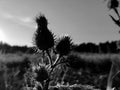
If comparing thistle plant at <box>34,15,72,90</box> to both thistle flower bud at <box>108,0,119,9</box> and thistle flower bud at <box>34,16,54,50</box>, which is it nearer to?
thistle flower bud at <box>34,16,54,50</box>

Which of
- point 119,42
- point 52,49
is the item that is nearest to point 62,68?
point 52,49

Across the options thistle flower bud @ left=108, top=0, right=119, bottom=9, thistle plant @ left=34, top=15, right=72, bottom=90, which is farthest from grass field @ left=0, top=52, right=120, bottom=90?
thistle flower bud @ left=108, top=0, right=119, bottom=9

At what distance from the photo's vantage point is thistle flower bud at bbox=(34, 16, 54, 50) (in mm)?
3619

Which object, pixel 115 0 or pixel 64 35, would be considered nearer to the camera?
pixel 64 35

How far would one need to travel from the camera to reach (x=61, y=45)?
3.67m

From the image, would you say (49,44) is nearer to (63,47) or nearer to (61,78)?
(63,47)

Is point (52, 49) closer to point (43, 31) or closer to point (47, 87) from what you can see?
point (43, 31)

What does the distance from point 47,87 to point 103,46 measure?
36480mm

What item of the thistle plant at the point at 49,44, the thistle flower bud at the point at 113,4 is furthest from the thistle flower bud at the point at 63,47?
the thistle flower bud at the point at 113,4

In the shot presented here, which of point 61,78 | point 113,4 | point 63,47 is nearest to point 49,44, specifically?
point 63,47

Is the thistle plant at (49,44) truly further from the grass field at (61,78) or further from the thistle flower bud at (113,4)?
the thistle flower bud at (113,4)

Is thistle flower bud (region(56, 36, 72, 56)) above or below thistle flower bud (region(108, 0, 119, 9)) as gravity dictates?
below

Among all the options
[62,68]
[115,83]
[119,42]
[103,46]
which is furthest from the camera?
[103,46]

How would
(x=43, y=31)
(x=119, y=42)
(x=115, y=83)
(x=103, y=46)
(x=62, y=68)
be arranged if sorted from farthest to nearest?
(x=103, y=46) → (x=115, y=83) → (x=119, y=42) → (x=43, y=31) → (x=62, y=68)
